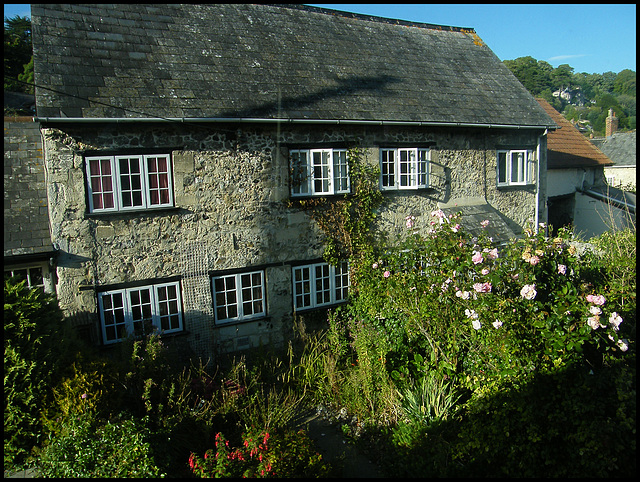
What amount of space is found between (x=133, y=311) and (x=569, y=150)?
20672 mm

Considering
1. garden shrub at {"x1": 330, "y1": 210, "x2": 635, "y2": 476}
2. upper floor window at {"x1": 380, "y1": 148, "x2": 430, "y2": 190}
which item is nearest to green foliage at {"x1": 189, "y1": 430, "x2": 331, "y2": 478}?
garden shrub at {"x1": 330, "y1": 210, "x2": 635, "y2": 476}

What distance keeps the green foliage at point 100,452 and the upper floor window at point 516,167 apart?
11.6 metres

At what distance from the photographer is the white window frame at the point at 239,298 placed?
9.52 metres

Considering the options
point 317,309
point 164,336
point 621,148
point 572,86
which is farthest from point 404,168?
point 572,86

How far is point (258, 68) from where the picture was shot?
A: 10.5 metres

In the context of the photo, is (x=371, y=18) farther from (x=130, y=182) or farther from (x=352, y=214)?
(x=130, y=182)

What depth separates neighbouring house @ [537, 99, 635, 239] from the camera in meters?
19.9

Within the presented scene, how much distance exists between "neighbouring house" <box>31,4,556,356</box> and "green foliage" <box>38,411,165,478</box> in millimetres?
3135

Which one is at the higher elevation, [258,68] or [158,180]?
[258,68]

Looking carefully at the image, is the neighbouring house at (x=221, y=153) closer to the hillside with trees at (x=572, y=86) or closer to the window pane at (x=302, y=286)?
the window pane at (x=302, y=286)

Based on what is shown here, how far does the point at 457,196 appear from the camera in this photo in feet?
41.0

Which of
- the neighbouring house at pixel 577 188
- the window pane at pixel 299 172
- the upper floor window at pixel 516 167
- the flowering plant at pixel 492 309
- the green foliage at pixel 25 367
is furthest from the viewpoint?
the neighbouring house at pixel 577 188

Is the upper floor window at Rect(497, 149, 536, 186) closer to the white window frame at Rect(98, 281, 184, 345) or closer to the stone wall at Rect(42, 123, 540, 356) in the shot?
the stone wall at Rect(42, 123, 540, 356)

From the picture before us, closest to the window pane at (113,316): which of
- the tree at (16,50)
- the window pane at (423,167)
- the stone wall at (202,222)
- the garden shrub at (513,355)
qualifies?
the stone wall at (202,222)
